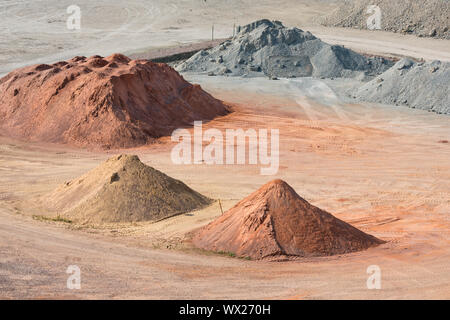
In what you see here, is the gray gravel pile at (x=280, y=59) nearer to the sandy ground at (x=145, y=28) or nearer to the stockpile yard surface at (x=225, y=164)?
the stockpile yard surface at (x=225, y=164)

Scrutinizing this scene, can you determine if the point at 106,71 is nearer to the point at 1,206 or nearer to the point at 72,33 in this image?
the point at 1,206

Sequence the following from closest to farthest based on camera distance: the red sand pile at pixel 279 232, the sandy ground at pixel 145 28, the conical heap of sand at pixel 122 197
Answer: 1. the red sand pile at pixel 279 232
2. the conical heap of sand at pixel 122 197
3. the sandy ground at pixel 145 28

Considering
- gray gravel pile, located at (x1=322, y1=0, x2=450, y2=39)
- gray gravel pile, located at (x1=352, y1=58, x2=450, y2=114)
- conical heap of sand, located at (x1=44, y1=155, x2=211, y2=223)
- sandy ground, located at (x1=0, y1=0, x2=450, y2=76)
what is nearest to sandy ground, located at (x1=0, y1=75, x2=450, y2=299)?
conical heap of sand, located at (x1=44, y1=155, x2=211, y2=223)

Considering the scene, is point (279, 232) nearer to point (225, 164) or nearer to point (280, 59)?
point (225, 164)

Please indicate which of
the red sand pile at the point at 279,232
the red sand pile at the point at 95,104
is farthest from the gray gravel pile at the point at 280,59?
the red sand pile at the point at 279,232

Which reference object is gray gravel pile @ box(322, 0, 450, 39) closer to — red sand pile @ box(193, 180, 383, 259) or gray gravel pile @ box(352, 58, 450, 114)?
gray gravel pile @ box(352, 58, 450, 114)

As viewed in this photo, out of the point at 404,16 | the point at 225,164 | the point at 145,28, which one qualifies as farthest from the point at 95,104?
the point at 404,16

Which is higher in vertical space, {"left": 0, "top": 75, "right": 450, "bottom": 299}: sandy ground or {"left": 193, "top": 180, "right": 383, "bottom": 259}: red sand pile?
{"left": 193, "top": 180, "right": 383, "bottom": 259}: red sand pile
